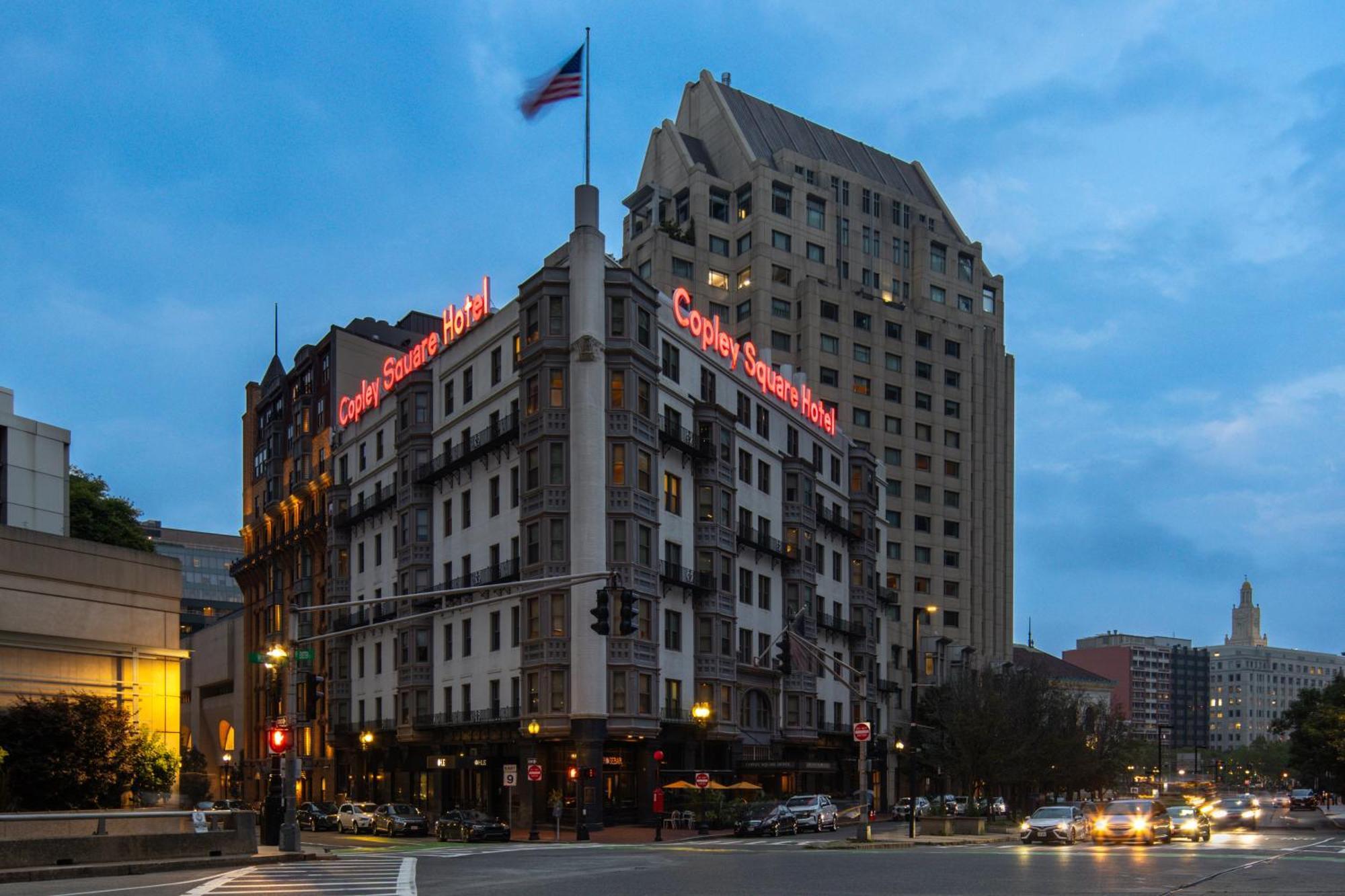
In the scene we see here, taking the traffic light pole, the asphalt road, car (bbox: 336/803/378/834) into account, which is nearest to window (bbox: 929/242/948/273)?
car (bbox: 336/803/378/834)

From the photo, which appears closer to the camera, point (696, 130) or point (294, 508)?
point (294, 508)

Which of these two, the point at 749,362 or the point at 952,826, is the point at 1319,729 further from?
the point at 749,362

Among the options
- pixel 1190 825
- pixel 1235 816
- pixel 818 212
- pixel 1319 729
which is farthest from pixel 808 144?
pixel 1190 825

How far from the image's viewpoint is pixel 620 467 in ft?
211

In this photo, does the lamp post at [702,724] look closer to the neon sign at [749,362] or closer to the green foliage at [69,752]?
the neon sign at [749,362]

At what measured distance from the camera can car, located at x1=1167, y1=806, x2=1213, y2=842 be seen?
169 feet

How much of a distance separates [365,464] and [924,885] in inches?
2667

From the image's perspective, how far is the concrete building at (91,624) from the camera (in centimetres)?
4031

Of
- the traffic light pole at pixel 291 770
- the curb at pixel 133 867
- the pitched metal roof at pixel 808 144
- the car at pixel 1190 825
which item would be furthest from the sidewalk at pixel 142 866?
the pitched metal roof at pixel 808 144

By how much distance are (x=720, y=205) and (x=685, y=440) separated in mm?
62234

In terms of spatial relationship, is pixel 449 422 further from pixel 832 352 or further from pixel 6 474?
pixel 832 352

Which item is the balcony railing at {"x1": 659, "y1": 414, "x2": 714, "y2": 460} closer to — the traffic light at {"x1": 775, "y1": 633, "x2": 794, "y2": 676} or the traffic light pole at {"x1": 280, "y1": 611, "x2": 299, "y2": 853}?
the traffic light at {"x1": 775, "y1": 633, "x2": 794, "y2": 676}

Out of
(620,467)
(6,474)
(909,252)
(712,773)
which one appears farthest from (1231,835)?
(909,252)

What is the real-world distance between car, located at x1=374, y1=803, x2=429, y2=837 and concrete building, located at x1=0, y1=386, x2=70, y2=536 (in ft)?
69.1
